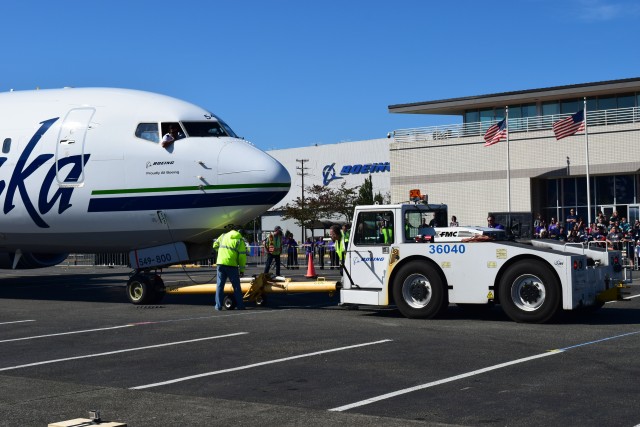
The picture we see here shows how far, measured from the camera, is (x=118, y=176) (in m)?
17.9

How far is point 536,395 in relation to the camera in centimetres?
842

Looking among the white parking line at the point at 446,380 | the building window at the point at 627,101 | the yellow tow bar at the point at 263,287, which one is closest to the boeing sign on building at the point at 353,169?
the building window at the point at 627,101

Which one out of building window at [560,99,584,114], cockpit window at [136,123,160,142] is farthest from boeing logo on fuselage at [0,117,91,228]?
building window at [560,99,584,114]

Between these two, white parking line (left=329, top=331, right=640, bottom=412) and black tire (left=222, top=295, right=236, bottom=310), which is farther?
black tire (left=222, top=295, right=236, bottom=310)

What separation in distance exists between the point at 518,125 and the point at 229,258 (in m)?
32.5

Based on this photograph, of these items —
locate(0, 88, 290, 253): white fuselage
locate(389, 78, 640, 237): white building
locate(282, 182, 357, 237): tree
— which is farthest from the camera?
locate(282, 182, 357, 237): tree

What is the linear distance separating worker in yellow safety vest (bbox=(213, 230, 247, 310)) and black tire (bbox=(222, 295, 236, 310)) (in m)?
0.19

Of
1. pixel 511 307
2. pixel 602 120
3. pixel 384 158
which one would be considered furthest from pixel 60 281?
pixel 384 158

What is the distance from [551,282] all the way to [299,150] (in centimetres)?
Result: 8208

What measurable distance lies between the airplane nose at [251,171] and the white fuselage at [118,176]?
19 millimetres

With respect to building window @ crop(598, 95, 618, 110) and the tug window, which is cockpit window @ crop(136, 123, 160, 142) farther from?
building window @ crop(598, 95, 618, 110)

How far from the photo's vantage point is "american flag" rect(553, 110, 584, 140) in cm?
3916

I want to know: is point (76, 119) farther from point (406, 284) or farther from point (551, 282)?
point (551, 282)

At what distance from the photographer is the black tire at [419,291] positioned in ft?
49.0
